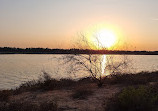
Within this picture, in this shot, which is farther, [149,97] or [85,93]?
[85,93]

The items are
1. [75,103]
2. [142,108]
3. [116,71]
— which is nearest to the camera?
[142,108]

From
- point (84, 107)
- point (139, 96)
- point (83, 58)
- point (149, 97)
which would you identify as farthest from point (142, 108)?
point (83, 58)

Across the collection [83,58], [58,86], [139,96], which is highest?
[83,58]

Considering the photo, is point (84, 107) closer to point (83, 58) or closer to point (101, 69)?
point (83, 58)

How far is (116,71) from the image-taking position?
12586 mm

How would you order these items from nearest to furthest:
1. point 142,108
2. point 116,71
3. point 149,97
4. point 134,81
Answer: point 142,108
point 149,97
point 134,81
point 116,71

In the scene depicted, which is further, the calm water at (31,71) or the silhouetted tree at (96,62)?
the calm water at (31,71)

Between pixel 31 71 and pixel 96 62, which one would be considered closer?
pixel 96 62

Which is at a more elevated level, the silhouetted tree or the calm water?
the silhouetted tree

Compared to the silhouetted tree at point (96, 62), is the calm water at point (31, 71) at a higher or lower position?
lower

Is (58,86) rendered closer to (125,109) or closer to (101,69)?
(101,69)

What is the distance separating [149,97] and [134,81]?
4.98 m

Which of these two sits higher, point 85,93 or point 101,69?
point 101,69

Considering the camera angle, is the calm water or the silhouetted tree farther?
the calm water
